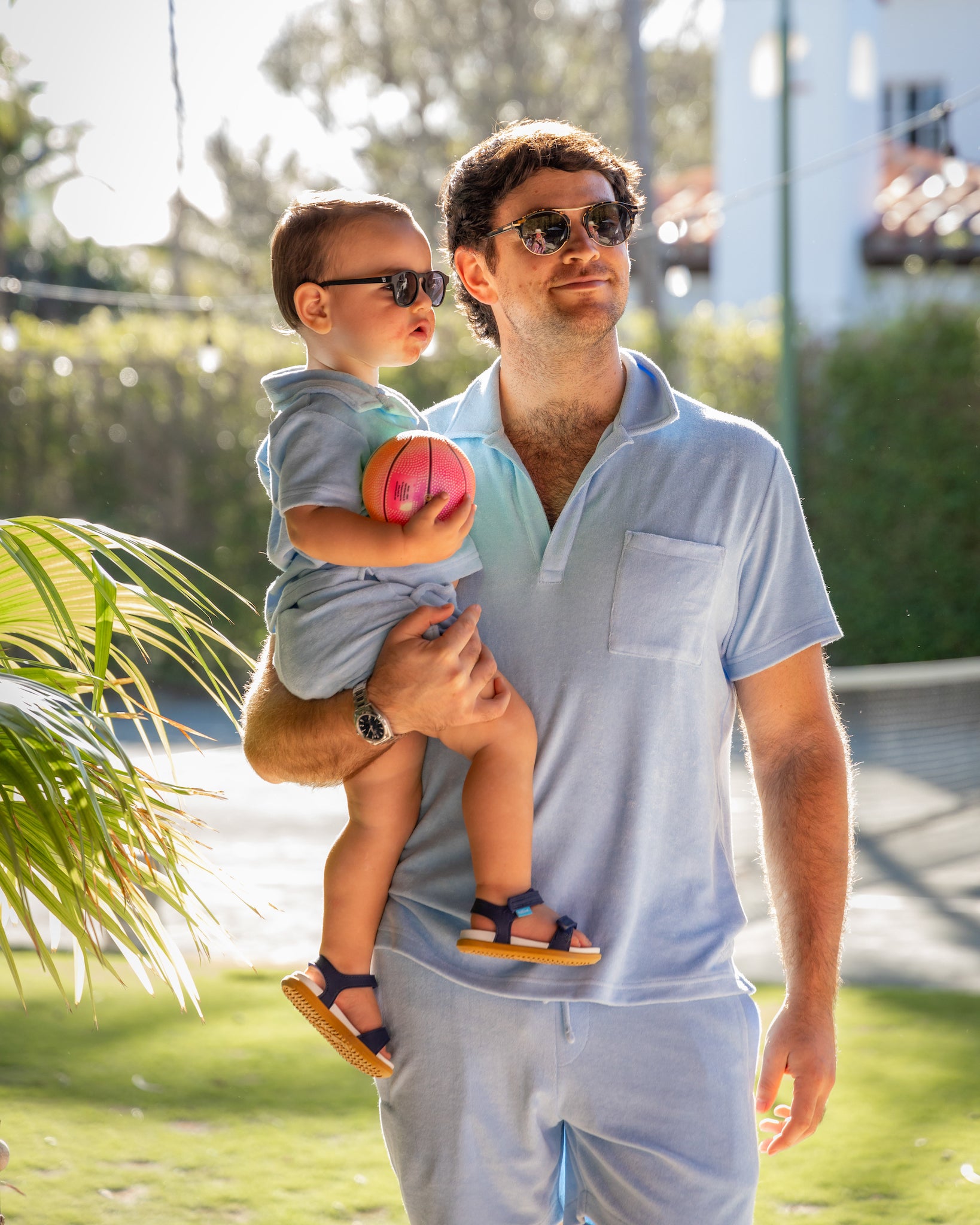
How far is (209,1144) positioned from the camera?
396 centimetres

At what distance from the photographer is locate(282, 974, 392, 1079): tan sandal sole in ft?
5.93

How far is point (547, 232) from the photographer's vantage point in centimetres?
196

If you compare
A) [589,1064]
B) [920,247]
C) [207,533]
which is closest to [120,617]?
[589,1064]

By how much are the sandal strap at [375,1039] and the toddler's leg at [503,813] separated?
225 millimetres

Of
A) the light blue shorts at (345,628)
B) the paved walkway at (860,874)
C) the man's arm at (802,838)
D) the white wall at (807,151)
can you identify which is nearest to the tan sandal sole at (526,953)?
the man's arm at (802,838)

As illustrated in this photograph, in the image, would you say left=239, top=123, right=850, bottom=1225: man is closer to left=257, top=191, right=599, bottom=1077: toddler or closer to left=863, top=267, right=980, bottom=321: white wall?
left=257, top=191, right=599, bottom=1077: toddler

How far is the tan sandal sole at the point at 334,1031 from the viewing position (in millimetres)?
→ 1808

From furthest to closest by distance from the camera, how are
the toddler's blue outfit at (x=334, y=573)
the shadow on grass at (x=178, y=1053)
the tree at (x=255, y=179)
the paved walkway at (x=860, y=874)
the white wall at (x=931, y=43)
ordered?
the tree at (x=255, y=179), the white wall at (x=931, y=43), the paved walkway at (x=860, y=874), the shadow on grass at (x=178, y=1053), the toddler's blue outfit at (x=334, y=573)

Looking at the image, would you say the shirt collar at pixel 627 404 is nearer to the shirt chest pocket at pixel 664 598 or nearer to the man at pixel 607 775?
the man at pixel 607 775

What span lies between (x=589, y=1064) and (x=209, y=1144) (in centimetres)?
259

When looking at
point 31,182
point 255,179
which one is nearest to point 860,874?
point 255,179

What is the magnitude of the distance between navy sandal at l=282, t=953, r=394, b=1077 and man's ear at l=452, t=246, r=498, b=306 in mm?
1026

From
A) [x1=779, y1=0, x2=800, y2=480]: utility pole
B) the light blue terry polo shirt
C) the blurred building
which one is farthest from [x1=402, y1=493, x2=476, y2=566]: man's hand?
the blurred building

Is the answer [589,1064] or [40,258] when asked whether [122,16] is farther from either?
[40,258]
